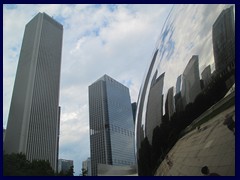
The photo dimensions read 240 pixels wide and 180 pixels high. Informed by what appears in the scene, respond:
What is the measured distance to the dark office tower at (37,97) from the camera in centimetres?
8125

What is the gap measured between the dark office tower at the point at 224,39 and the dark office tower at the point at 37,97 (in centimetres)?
7385

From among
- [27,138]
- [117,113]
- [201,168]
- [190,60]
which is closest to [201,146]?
[201,168]

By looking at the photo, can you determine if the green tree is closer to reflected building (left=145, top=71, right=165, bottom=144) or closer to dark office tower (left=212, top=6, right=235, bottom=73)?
reflected building (left=145, top=71, right=165, bottom=144)

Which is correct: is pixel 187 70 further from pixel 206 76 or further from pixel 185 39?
pixel 185 39

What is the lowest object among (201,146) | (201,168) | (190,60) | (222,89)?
(201,168)

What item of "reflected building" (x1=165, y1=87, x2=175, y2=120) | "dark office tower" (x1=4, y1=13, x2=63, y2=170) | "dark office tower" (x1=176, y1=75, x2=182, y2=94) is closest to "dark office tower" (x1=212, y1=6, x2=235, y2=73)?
"dark office tower" (x1=176, y1=75, x2=182, y2=94)

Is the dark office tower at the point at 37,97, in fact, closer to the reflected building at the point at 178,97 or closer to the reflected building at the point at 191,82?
the reflected building at the point at 178,97

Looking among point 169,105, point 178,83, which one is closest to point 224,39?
point 178,83

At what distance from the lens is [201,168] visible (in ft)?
13.2

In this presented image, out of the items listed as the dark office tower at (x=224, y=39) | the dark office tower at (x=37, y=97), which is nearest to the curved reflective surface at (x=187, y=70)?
the dark office tower at (x=224, y=39)

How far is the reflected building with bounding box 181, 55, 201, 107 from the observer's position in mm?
4250
